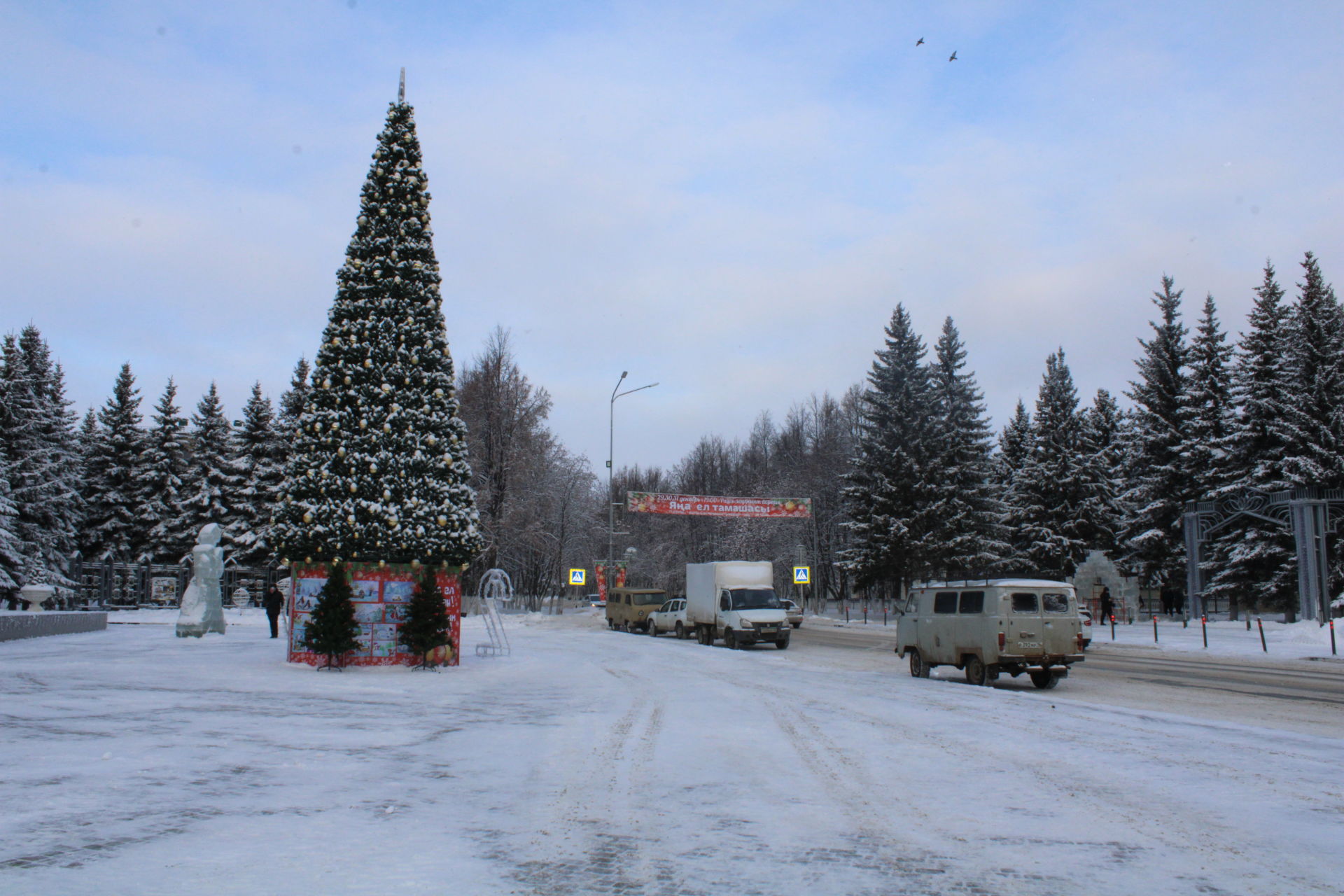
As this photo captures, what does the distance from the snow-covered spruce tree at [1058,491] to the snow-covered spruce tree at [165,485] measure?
47213mm

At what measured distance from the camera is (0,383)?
45094 mm

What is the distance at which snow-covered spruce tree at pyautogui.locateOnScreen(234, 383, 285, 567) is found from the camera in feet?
176

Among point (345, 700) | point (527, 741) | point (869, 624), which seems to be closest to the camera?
point (527, 741)

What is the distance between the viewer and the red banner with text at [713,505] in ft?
165

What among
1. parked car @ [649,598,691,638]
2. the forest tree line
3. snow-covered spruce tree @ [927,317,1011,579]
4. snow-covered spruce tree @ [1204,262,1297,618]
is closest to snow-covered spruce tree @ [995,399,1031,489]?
the forest tree line

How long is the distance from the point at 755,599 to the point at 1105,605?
17585 millimetres

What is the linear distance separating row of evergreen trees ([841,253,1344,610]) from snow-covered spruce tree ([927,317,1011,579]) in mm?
88

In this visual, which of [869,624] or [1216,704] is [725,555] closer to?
[869,624]

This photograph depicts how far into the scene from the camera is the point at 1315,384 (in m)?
37.2

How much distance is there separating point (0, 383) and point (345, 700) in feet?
139

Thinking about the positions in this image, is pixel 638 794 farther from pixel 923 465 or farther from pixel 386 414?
pixel 923 465

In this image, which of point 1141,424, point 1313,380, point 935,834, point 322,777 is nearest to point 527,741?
point 322,777

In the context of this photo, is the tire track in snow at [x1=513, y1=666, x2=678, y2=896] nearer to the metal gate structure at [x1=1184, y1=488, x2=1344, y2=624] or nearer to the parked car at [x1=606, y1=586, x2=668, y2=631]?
the metal gate structure at [x1=1184, y1=488, x2=1344, y2=624]

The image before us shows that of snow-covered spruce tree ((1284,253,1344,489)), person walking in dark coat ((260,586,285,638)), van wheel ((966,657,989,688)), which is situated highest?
snow-covered spruce tree ((1284,253,1344,489))
